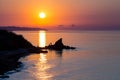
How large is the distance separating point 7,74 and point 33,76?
4.74 meters

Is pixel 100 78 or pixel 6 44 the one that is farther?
pixel 6 44

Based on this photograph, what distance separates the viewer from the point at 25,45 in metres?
117

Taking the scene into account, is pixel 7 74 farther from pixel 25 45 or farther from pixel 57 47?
pixel 57 47

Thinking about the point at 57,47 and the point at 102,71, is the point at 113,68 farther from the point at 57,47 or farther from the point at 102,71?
the point at 57,47

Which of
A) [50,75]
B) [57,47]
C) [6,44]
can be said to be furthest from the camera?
[57,47]

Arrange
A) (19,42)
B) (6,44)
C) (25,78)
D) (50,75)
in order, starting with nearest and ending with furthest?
1. (25,78)
2. (50,75)
3. (6,44)
4. (19,42)

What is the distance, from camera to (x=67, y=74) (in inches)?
2339

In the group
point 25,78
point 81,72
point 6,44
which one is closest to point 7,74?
point 25,78

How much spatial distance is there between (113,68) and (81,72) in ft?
32.9

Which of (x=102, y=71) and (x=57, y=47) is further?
(x=57, y=47)

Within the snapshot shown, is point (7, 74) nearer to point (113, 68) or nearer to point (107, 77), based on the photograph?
point (107, 77)

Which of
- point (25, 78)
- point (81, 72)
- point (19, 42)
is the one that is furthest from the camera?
point (19, 42)

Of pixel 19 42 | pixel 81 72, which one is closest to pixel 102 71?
pixel 81 72

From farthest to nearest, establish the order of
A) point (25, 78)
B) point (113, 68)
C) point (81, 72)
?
1. point (113, 68)
2. point (81, 72)
3. point (25, 78)
